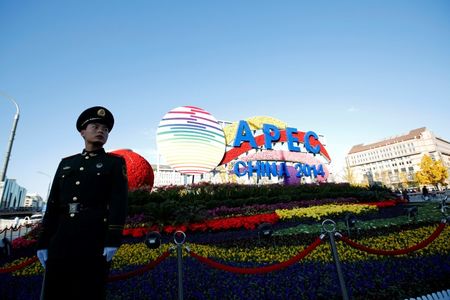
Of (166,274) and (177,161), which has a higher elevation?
(177,161)

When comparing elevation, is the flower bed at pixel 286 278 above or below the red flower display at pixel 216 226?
below

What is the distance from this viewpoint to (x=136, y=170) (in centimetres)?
1267

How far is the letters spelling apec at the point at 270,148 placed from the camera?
57.4 ft

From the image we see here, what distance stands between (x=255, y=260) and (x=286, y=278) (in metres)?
1.56

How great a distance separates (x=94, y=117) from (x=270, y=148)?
1704cm

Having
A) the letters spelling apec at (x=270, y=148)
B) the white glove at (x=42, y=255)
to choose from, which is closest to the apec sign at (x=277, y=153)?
the letters spelling apec at (x=270, y=148)

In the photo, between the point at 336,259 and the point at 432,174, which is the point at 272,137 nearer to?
the point at 336,259

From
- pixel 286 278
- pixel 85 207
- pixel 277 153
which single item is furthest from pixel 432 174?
pixel 85 207

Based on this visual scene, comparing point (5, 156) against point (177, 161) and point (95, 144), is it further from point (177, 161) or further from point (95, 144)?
point (95, 144)

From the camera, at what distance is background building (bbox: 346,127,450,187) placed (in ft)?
276

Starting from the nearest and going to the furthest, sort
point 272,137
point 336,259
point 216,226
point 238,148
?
point 336,259, point 216,226, point 238,148, point 272,137

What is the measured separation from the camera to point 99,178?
2479 millimetres

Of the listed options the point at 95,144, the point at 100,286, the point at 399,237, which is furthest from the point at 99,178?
the point at 399,237

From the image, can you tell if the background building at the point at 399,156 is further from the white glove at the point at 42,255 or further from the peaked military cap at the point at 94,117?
the white glove at the point at 42,255
